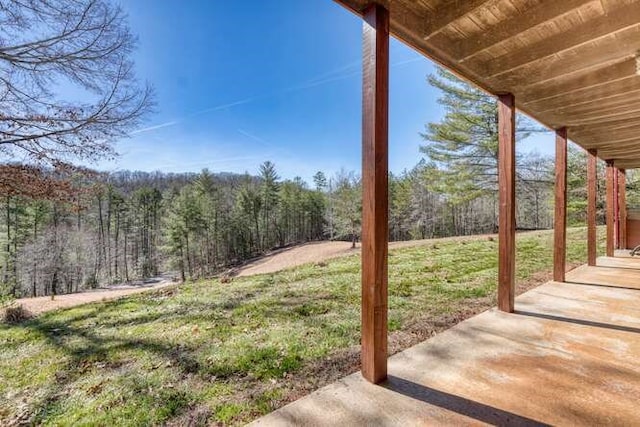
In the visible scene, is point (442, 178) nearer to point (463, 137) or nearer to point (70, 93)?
point (463, 137)

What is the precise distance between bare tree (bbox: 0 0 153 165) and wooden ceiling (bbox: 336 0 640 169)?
15.4 ft

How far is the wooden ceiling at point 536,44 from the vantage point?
1.70 meters

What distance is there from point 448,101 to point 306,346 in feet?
42.1

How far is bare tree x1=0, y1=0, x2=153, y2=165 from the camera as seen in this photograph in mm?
3988

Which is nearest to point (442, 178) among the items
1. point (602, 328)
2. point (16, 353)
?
point (602, 328)

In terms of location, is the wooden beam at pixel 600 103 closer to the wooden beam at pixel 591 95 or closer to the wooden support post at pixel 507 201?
the wooden beam at pixel 591 95

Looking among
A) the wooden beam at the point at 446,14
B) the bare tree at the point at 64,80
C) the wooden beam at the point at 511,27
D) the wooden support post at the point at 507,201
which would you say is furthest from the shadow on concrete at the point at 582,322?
the bare tree at the point at 64,80

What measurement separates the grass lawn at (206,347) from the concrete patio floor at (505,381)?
0.27 meters

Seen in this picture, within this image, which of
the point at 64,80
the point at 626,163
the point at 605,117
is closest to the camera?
the point at 605,117

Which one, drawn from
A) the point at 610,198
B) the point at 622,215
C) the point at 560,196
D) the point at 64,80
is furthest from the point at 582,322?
the point at 622,215

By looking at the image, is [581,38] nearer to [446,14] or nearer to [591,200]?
[446,14]

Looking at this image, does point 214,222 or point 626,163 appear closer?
point 626,163

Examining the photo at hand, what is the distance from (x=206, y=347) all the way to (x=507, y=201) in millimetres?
3187

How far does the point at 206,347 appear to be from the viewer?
2.59 meters
